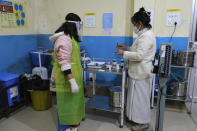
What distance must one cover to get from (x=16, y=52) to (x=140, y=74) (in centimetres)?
228

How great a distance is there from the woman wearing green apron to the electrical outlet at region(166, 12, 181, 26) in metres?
1.59

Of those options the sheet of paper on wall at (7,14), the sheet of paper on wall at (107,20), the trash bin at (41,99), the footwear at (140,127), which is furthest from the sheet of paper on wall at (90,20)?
the footwear at (140,127)

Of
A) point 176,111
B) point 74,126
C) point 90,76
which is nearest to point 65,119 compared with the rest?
point 74,126

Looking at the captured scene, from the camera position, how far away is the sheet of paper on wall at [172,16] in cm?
253

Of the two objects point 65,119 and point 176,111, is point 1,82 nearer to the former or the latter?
point 65,119

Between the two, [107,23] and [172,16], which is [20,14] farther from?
[172,16]

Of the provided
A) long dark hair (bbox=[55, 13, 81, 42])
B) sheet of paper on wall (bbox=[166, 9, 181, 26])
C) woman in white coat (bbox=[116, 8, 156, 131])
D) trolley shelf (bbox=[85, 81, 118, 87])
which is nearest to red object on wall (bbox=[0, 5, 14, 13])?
long dark hair (bbox=[55, 13, 81, 42])

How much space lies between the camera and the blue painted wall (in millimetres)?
2695

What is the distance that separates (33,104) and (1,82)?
622 mm

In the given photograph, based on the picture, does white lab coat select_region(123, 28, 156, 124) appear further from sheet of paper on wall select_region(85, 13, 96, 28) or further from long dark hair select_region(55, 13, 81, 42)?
sheet of paper on wall select_region(85, 13, 96, 28)

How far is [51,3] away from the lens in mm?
3229

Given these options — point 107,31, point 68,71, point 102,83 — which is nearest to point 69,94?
point 68,71

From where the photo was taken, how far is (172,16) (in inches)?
100

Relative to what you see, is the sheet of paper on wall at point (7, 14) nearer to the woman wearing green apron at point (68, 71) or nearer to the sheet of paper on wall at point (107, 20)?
the woman wearing green apron at point (68, 71)
